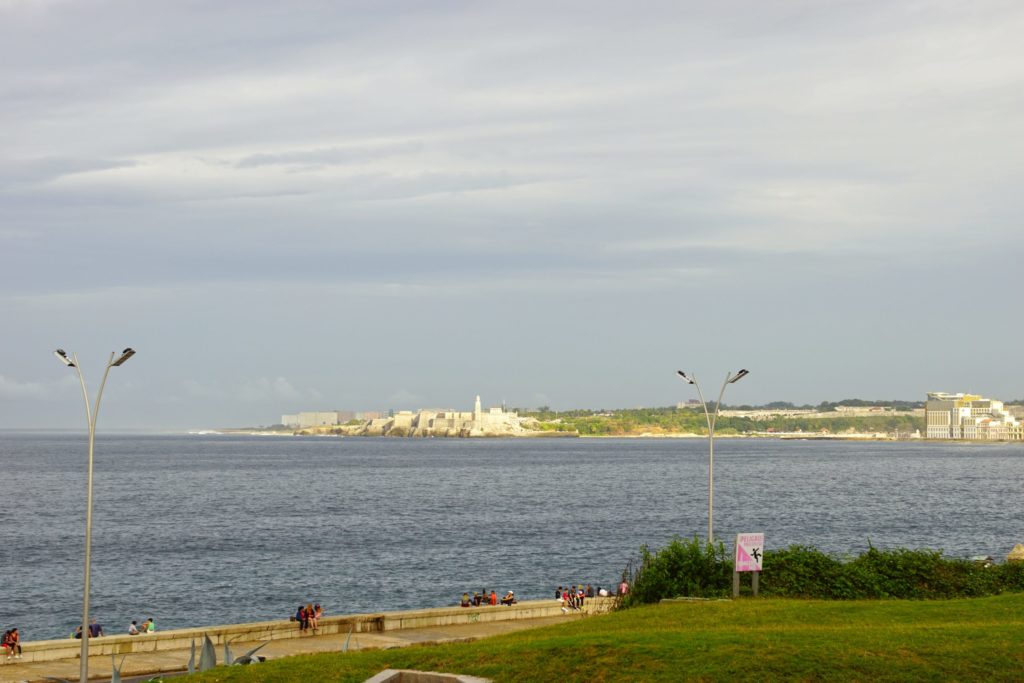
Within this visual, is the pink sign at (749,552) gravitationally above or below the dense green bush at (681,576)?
above

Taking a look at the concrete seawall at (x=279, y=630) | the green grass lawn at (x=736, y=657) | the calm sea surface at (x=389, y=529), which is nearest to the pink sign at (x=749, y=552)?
the green grass lawn at (x=736, y=657)

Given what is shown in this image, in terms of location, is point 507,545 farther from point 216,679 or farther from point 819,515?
point 216,679

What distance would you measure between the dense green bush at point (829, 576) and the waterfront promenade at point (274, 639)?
17.4 ft

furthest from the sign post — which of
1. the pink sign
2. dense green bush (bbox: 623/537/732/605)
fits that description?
dense green bush (bbox: 623/537/732/605)

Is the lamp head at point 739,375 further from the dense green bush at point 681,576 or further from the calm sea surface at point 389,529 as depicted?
the calm sea surface at point 389,529

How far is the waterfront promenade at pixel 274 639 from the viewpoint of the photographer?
1142 inches

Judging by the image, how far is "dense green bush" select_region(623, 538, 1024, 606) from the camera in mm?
27562

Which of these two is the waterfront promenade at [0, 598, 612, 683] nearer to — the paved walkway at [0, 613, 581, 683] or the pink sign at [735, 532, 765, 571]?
the paved walkway at [0, 613, 581, 683]

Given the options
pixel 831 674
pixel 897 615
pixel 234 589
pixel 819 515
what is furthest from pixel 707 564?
pixel 819 515

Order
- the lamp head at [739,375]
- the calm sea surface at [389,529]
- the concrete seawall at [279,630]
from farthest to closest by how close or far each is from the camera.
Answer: the calm sea surface at [389,529] → the lamp head at [739,375] → the concrete seawall at [279,630]

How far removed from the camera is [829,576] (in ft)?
92.2

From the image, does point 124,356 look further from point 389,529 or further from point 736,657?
point 389,529

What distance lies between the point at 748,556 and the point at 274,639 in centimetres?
1480

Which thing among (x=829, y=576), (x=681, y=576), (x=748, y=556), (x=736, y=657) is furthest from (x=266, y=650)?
(x=736, y=657)
